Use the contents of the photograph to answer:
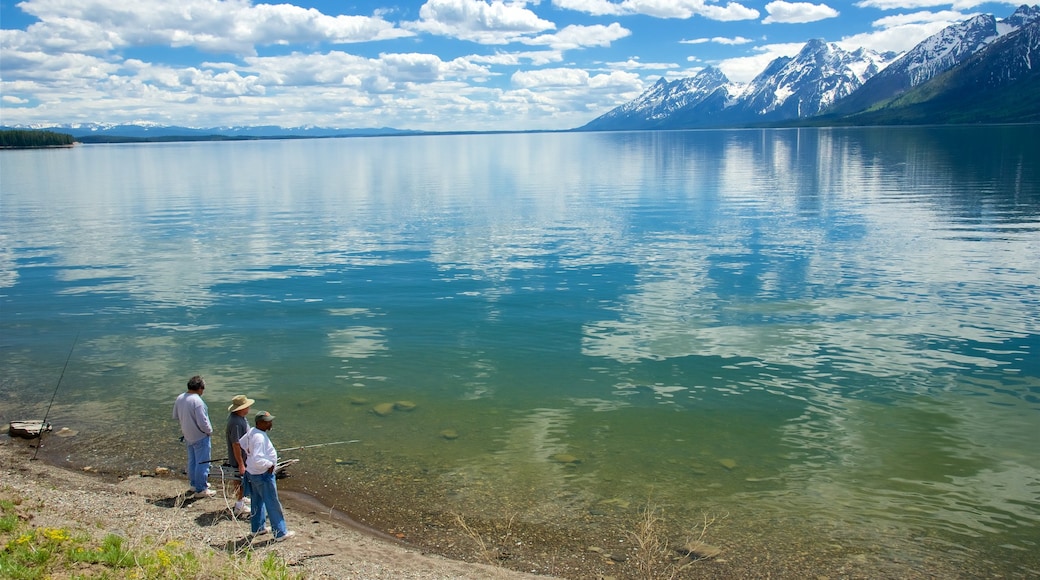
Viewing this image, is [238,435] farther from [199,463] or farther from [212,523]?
[199,463]

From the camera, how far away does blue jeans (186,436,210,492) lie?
A: 1700 centimetres

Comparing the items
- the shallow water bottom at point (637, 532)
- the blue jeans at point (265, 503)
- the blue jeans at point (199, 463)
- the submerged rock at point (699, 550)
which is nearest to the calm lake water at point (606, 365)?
the shallow water bottom at point (637, 532)

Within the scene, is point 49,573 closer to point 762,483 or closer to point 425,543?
point 425,543

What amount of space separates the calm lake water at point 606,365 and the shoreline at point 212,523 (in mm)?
1077

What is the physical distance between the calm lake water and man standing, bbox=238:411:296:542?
2563mm

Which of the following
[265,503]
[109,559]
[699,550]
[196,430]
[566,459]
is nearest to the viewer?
[109,559]

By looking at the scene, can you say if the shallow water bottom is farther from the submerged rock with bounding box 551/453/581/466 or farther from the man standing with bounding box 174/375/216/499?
the man standing with bounding box 174/375/216/499

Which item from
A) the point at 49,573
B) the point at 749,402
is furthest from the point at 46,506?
the point at 749,402

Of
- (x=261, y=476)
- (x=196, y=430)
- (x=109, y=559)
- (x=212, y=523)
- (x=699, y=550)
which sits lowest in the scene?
(x=699, y=550)

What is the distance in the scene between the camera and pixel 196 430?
1680cm

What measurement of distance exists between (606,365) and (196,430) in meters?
13.7

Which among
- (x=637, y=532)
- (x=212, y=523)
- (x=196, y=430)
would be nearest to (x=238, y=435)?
(x=196, y=430)

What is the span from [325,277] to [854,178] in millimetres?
69847

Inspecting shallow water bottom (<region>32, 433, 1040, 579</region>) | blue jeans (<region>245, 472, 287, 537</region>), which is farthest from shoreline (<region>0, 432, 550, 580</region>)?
shallow water bottom (<region>32, 433, 1040, 579</region>)
